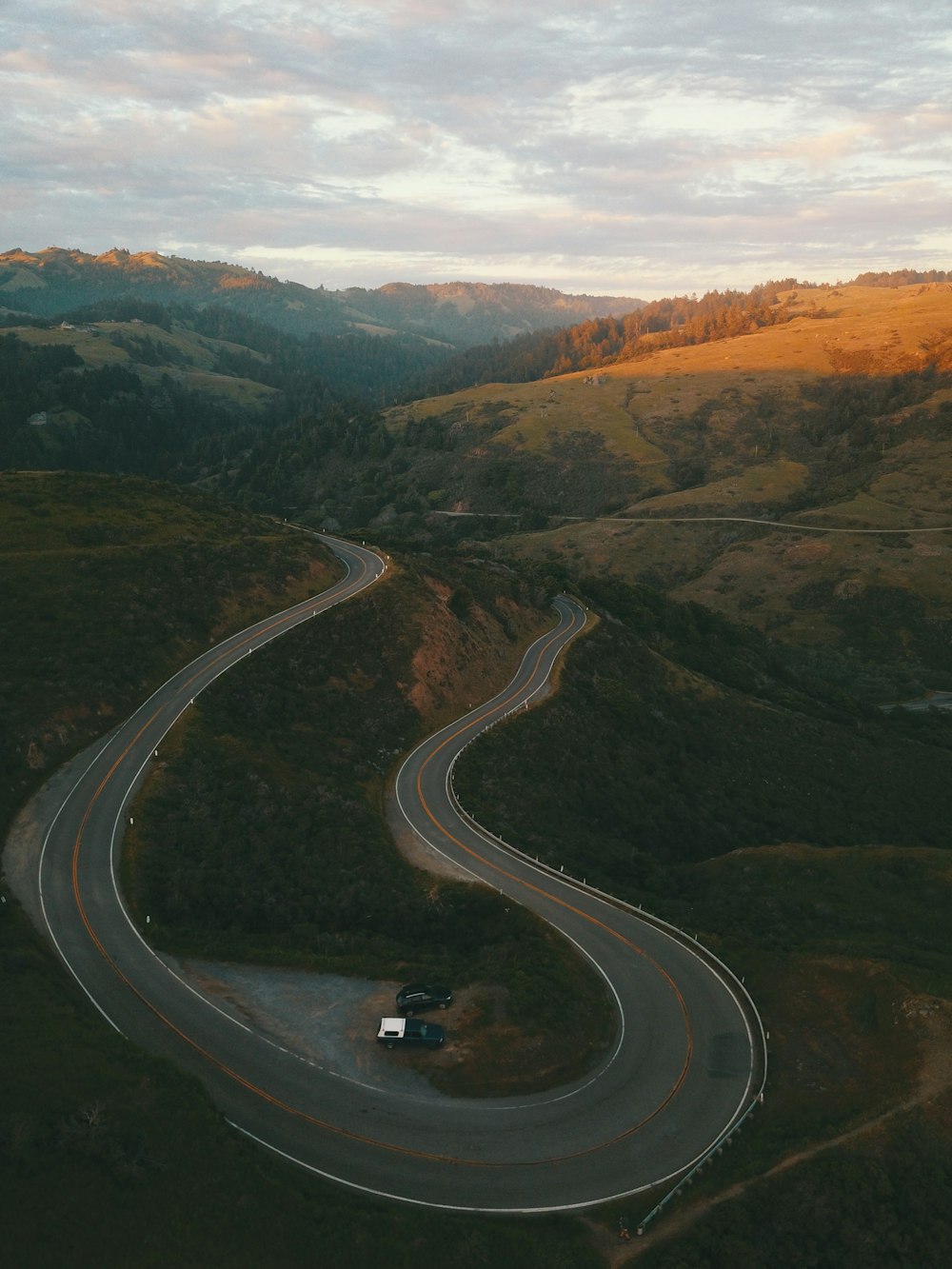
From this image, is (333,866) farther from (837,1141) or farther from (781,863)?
(781,863)

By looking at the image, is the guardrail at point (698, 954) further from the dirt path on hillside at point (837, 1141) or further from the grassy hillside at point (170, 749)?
the grassy hillside at point (170, 749)

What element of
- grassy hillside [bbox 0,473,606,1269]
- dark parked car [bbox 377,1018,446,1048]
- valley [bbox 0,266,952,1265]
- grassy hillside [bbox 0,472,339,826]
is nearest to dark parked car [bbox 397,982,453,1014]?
dark parked car [bbox 377,1018,446,1048]

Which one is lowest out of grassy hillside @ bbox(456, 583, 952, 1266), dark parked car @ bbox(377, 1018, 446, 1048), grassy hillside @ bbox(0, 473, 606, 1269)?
grassy hillside @ bbox(456, 583, 952, 1266)

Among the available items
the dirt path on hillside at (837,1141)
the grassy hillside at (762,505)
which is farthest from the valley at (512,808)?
the grassy hillside at (762,505)

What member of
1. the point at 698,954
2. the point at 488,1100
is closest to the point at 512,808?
the point at 698,954

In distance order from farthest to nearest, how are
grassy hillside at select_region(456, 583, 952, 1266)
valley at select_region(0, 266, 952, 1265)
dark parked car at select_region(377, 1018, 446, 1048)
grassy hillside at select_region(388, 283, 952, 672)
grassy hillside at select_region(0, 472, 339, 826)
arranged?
grassy hillside at select_region(388, 283, 952, 672)
grassy hillside at select_region(0, 472, 339, 826)
dark parked car at select_region(377, 1018, 446, 1048)
grassy hillside at select_region(456, 583, 952, 1266)
valley at select_region(0, 266, 952, 1265)

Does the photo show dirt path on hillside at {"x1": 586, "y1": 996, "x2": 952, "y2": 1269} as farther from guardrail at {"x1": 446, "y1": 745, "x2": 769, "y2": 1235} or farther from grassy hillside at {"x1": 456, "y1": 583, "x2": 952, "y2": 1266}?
guardrail at {"x1": 446, "y1": 745, "x2": 769, "y2": 1235}
